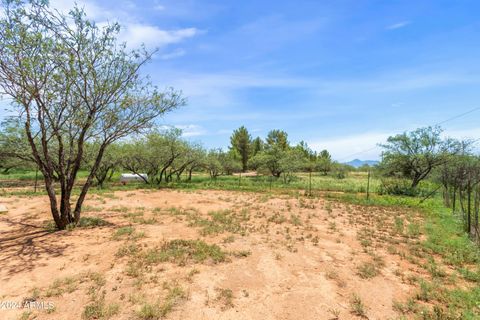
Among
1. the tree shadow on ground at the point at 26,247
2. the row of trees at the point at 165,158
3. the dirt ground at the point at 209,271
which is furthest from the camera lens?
the row of trees at the point at 165,158

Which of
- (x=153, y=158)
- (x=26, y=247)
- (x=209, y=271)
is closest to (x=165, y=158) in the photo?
(x=153, y=158)

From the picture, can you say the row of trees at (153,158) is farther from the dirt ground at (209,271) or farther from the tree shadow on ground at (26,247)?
the dirt ground at (209,271)

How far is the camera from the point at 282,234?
7.38 m

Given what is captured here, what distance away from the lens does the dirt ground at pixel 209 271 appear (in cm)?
352

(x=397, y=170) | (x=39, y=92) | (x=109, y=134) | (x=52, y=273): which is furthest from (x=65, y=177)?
(x=397, y=170)

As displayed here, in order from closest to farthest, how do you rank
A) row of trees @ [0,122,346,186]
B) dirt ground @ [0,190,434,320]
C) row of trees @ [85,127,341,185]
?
dirt ground @ [0,190,434,320]
row of trees @ [0,122,346,186]
row of trees @ [85,127,341,185]

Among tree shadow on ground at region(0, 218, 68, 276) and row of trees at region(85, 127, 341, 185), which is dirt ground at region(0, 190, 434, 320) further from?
row of trees at region(85, 127, 341, 185)

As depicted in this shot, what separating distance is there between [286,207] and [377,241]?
A: 5235 millimetres

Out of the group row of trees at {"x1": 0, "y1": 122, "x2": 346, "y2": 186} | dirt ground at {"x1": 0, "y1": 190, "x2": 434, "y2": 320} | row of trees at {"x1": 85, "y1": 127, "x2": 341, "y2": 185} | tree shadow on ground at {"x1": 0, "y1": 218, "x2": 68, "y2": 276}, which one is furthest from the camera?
row of trees at {"x1": 85, "y1": 127, "x2": 341, "y2": 185}

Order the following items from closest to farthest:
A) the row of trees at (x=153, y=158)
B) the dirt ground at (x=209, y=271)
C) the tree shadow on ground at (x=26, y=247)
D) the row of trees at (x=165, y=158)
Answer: the dirt ground at (x=209, y=271), the tree shadow on ground at (x=26, y=247), the row of trees at (x=153, y=158), the row of trees at (x=165, y=158)

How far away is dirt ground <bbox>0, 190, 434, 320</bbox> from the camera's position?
11.5 ft

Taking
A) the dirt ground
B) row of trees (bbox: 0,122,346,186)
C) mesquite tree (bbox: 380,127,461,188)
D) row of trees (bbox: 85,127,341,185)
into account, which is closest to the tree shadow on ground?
the dirt ground

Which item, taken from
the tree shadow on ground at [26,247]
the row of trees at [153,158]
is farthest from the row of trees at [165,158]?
the tree shadow on ground at [26,247]

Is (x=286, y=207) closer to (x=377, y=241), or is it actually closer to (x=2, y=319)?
(x=377, y=241)
